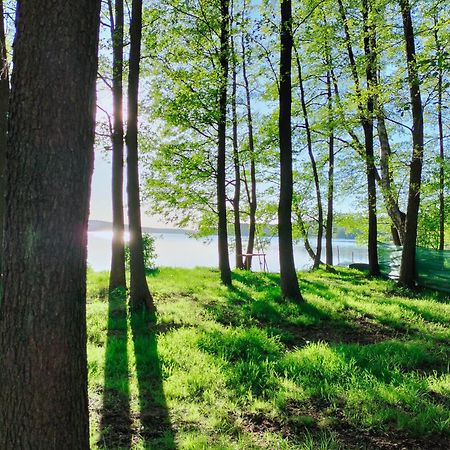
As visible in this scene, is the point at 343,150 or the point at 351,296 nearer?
the point at 351,296

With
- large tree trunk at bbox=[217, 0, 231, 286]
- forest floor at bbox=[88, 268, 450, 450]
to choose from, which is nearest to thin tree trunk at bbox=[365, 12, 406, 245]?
large tree trunk at bbox=[217, 0, 231, 286]

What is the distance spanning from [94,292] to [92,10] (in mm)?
8843

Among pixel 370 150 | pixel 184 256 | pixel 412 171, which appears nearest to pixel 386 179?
pixel 370 150

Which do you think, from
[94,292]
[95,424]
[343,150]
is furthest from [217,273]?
[95,424]

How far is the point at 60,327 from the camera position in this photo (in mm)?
2342

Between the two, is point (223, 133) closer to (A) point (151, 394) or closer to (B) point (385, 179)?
(B) point (385, 179)

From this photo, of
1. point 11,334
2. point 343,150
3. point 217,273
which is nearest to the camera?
point 11,334

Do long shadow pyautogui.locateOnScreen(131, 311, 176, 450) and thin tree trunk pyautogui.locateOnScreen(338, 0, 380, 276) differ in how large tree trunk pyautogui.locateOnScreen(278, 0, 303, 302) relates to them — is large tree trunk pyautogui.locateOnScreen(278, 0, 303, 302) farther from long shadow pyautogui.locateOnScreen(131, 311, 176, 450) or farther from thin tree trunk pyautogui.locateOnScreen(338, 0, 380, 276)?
thin tree trunk pyautogui.locateOnScreen(338, 0, 380, 276)

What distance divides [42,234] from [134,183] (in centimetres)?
606

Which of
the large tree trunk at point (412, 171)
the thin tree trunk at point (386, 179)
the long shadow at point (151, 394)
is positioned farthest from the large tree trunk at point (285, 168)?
the thin tree trunk at point (386, 179)

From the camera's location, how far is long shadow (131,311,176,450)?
11.6 ft

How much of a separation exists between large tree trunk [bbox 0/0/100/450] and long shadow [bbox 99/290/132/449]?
1296 millimetres

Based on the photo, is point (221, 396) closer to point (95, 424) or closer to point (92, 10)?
point (95, 424)

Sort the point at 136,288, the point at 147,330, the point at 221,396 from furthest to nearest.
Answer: the point at 136,288
the point at 147,330
the point at 221,396
